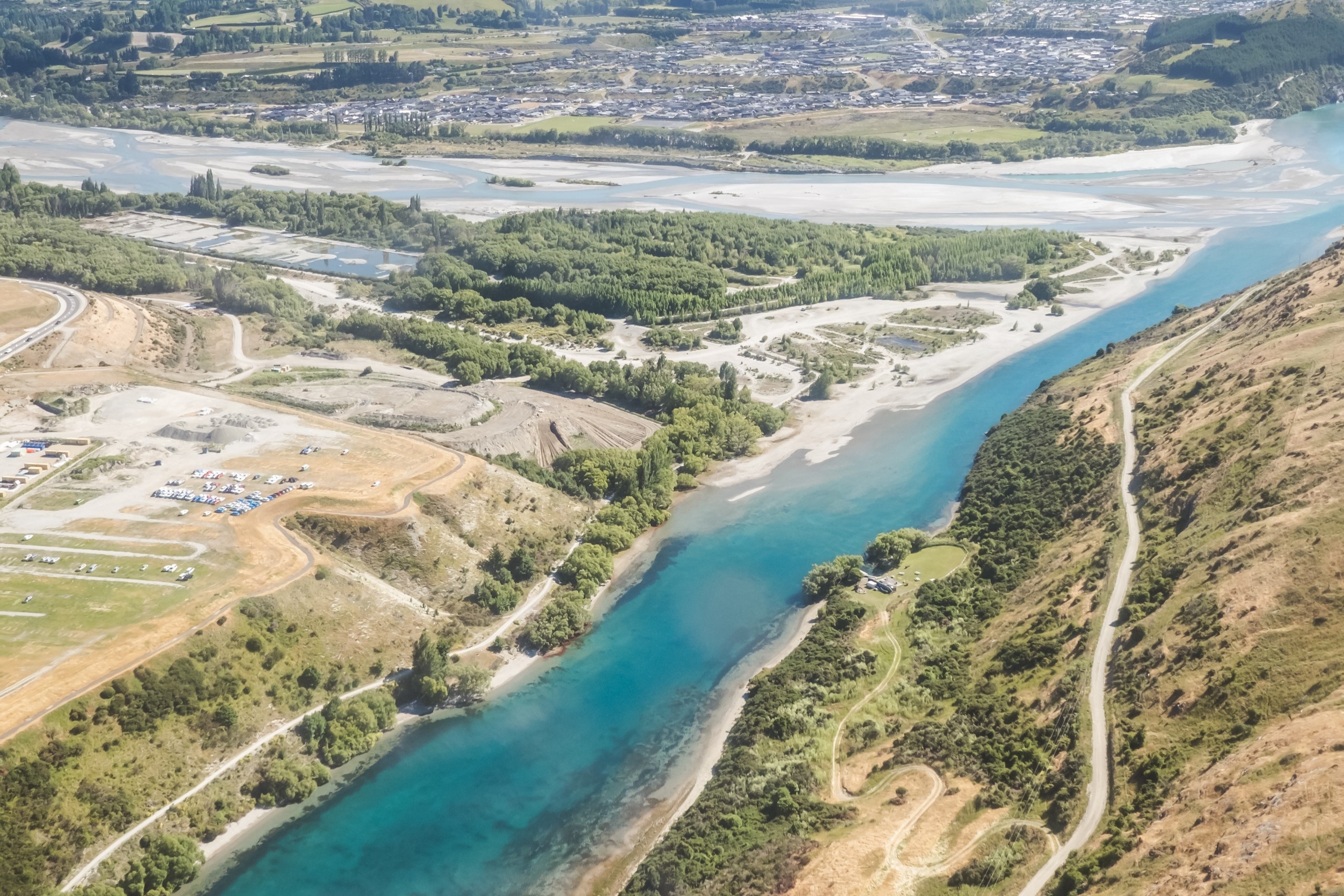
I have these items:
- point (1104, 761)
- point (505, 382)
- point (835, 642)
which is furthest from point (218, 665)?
point (505, 382)

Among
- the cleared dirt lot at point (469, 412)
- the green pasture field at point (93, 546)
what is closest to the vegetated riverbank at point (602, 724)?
the cleared dirt lot at point (469, 412)

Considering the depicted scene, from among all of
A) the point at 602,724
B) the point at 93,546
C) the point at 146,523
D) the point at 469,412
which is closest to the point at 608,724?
the point at 602,724

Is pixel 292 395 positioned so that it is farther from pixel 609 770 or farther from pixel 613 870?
pixel 613 870

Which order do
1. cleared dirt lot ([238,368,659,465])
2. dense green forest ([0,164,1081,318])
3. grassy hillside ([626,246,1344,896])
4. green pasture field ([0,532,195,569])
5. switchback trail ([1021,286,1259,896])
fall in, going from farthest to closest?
1. dense green forest ([0,164,1081,318])
2. cleared dirt lot ([238,368,659,465])
3. green pasture field ([0,532,195,569])
4. switchback trail ([1021,286,1259,896])
5. grassy hillside ([626,246,1344,896])

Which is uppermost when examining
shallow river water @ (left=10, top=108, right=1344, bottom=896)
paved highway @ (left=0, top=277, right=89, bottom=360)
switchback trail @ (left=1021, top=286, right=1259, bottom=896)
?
paved highway @ (left=0, top=277, right=89, bottom=360)

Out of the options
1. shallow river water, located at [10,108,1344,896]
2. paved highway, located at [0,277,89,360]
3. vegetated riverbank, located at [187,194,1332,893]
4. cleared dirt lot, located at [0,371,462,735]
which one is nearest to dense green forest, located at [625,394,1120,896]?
shallow river water, located at [10,108,1344,896]

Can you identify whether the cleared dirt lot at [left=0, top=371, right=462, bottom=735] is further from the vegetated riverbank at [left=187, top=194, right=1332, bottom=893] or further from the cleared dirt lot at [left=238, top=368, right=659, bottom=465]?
the vegetated riverbank at [left=187, top=194, right=1332, bottom=893]
